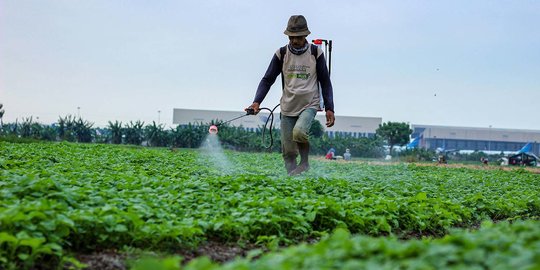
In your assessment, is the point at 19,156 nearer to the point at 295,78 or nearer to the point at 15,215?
the point at 295,78

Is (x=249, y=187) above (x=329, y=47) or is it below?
below

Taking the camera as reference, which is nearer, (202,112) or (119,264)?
(119,264)

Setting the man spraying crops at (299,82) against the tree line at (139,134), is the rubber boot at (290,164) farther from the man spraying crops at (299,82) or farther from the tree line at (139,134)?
the tree line at (139,134)

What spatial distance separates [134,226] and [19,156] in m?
8.25

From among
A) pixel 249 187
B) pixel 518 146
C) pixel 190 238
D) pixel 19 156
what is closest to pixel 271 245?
pixel 190 238

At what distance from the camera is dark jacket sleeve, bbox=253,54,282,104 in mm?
8852

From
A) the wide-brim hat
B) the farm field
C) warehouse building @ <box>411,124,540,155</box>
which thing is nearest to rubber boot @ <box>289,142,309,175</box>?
the wide-brim hat

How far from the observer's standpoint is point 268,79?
8930mm

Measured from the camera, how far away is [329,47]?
12617 millimetres

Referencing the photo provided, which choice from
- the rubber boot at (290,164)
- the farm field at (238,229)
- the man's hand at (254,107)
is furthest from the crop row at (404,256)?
the rubber boot at (290,164)

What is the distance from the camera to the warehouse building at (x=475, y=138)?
301ft

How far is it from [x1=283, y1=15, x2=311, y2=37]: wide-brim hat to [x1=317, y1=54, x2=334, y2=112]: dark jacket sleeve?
0.44m

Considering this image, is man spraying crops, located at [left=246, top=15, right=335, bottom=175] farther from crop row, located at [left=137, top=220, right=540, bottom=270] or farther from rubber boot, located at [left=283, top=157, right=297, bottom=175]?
crop row, located at [left=137, top=220, right=540, bottom=270]

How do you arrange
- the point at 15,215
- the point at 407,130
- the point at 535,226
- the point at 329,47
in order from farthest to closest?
the point at 407,130 → the point at 329,47 → the point at 15,215 → the point at 535,226
